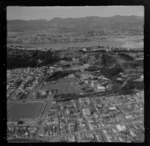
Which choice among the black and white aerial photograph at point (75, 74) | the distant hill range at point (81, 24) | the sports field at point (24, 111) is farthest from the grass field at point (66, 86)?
the distant hill range at point (81, 24)

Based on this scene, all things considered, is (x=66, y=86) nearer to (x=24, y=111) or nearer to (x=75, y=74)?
(x=75, y=74)

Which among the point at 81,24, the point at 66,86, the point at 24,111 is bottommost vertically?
the point at 24,111

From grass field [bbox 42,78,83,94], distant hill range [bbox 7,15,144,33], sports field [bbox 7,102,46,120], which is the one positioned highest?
distant hill range [bbox 7,15,144,33]

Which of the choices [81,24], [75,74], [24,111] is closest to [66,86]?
[75,74]

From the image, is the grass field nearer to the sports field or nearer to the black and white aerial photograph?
the black and white aerial photograph

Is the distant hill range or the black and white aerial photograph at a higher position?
the distant hill range

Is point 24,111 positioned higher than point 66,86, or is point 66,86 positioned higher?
point 66,86

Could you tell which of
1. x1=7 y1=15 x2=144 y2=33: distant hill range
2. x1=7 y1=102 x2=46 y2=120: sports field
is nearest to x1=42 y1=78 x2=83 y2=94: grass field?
x1=7 y1=102 x2=46 y2=120: sports field
